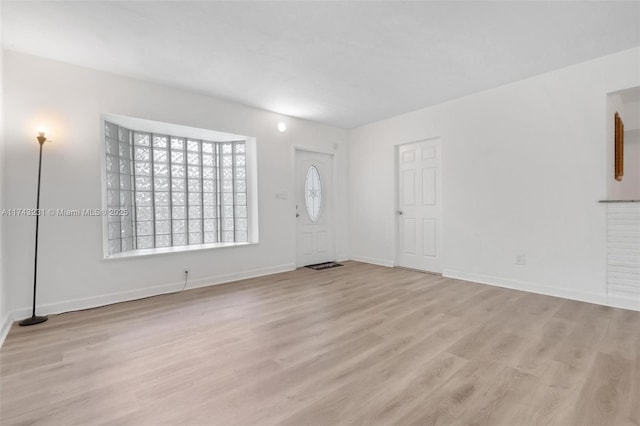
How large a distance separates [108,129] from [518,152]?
5079 millimetres

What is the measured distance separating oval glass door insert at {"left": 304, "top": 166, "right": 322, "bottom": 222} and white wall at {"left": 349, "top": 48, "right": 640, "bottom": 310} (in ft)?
5.89

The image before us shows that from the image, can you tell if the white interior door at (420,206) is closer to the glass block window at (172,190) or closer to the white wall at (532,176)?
the white wall at (532,176)

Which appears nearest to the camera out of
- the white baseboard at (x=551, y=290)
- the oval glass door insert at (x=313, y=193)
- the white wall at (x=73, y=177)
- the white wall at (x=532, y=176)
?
the white wall at (x=73, y=177)

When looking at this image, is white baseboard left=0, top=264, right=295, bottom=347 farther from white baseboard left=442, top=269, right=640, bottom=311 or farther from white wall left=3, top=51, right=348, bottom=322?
white baseboard left=442, top=269, right=640, bottom=311

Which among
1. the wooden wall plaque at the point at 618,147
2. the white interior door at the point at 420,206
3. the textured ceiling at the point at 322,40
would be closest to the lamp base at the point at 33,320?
the textured ceiling at the point at 322,40

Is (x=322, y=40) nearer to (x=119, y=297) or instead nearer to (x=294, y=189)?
(x=294, y=189)

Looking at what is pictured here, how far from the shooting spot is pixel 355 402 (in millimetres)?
1589

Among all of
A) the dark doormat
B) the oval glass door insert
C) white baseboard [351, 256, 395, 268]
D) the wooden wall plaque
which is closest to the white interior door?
white baseboard [351, 256, 395, 268]

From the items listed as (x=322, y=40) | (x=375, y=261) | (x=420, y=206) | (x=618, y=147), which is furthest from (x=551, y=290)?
(x=322, y=40)

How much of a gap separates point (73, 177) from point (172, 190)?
1.25 m

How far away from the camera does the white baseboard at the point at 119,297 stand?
2.82 meters

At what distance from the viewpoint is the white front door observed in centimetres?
527

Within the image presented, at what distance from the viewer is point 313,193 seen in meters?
5.51

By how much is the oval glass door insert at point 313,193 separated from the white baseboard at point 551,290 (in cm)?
243
